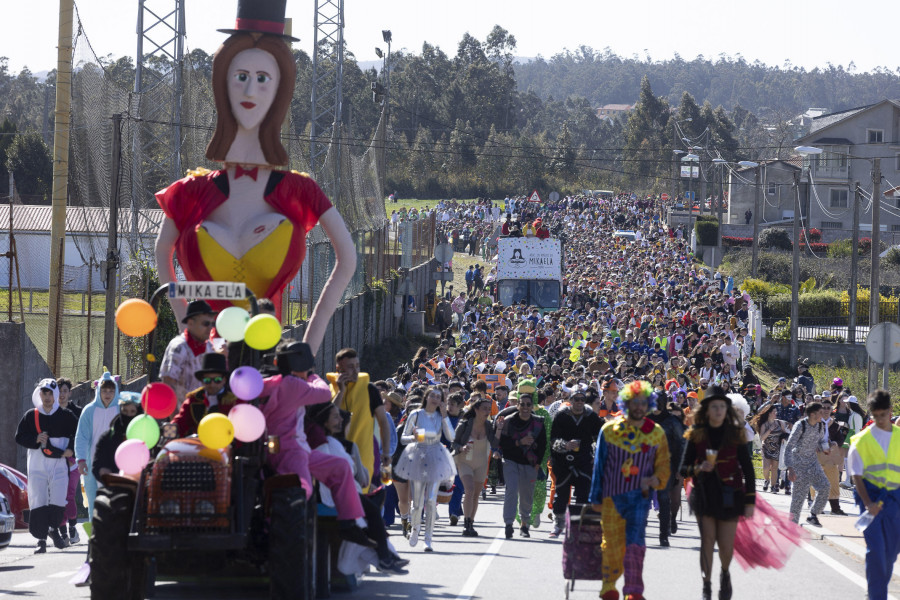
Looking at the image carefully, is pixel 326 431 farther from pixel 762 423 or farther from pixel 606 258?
pixel 606 258

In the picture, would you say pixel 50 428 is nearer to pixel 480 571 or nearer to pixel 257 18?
pixel 480 571

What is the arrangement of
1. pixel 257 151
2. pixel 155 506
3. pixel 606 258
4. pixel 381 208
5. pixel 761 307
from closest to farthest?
pixel 155 506, pixel 257 151, pixel 381 208, pixel 761 307, pixel 606 258

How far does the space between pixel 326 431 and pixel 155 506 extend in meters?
2.34

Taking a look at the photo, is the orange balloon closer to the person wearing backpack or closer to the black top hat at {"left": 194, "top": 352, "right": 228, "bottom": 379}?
the black top hat at {"left": 194, "top": 352, "right": 228, "bottom": 379}

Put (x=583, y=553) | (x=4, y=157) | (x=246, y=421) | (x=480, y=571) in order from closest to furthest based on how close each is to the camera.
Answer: (x=246, y=421) → (x=583, y=553) → (x=480, y=571) → (x=4, y=157)

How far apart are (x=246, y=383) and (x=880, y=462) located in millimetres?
4759

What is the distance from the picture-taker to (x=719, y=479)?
9.84 meters

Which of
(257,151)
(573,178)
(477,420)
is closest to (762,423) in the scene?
(477,420)

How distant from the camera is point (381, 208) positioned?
140ft

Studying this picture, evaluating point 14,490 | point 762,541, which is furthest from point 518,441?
point 14,490

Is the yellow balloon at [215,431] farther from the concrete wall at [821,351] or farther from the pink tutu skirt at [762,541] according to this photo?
the concrete wall at [821,351]

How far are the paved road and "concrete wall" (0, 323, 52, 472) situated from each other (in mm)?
3235

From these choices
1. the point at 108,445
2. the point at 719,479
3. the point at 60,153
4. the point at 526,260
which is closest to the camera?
the point at 719,479

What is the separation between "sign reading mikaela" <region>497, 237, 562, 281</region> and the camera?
39.3 metres
